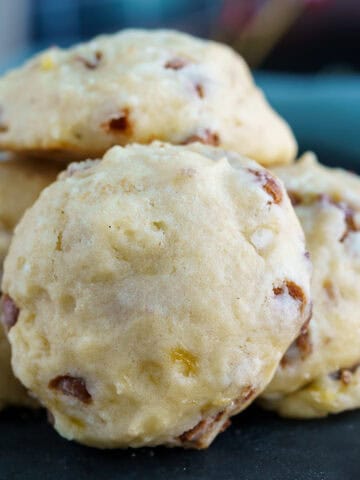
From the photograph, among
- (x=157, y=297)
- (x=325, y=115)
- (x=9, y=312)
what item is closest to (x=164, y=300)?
(x=157, y=297)

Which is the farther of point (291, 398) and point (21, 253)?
point (291, 398)

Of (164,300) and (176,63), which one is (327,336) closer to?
(164,300)

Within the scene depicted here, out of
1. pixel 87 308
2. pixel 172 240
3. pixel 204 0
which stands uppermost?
pixel 172 240

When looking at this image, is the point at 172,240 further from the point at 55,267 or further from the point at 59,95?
the point at 59,95

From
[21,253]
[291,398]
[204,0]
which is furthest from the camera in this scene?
[204,0]

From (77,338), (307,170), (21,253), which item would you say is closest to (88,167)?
(21,253)

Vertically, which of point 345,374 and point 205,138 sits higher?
point 205,138

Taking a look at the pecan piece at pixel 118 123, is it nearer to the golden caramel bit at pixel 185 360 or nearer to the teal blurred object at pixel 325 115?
the golden caramel bit at pixel 185 360

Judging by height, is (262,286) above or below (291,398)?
above
